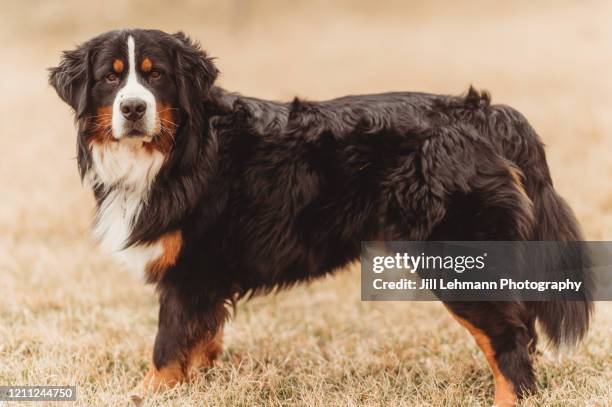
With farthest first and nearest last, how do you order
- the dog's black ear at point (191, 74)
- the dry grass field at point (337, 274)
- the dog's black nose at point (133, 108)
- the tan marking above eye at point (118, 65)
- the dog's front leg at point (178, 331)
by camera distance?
1. the dry grass field at point (337, 274)
2. the dog's front leg at point (178, 331)
3. the dog's black ear at point (191, 74)
4. the tan marking above eye at point (118, 65)
5. the dog's black nose at point (133, 108)

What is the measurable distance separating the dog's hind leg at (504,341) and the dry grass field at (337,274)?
100 mm

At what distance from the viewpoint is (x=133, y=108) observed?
113 inches

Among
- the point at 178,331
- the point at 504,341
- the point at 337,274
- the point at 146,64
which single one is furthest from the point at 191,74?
the point at 504,341

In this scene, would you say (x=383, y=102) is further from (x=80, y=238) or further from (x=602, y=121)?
(x=602, y=121)

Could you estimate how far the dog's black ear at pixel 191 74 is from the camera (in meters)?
3.08

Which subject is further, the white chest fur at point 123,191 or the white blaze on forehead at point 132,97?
the white chest fur at point 123,191

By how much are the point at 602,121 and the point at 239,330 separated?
5091mm

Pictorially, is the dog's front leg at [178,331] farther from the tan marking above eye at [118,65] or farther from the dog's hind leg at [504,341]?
the dog's hind leg at [504,341]

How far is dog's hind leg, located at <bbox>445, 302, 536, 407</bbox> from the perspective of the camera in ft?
9.91

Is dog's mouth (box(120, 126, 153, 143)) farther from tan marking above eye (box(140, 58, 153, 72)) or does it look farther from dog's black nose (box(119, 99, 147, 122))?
Result: tan marking above eye (box(140, 58, 153, 72))

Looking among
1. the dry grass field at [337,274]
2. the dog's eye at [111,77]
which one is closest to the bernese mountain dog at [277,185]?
the dog's eye at [111,77]

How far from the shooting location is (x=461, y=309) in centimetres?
305

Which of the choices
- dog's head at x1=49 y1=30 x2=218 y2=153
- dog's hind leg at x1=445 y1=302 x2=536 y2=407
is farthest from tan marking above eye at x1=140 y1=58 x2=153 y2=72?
dog's hind leg at x1=445 y1=302 x2=536 y2=407

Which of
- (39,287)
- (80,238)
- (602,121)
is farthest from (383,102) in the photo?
(602,121)
